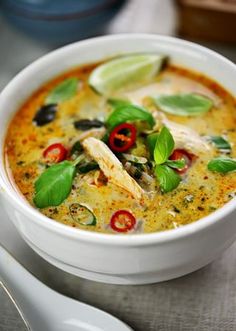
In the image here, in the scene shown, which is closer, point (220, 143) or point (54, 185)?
point (54, 185)

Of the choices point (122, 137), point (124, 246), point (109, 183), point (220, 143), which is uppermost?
point (220, 143)

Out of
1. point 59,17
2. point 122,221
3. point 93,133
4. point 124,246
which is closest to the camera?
point 124,246

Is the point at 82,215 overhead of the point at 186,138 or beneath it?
beneath

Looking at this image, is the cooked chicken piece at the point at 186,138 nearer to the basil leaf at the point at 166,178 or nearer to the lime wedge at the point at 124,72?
the basil leaf at the point at 166,178

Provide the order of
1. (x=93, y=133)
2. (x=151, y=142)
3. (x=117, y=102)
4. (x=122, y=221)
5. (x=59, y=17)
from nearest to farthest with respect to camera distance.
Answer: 1. (x=122, y=221)
2. (x=151, y=142)
3. (x=93, y=133)
4. (x=117, y=102)
5. (x=59, y=17)

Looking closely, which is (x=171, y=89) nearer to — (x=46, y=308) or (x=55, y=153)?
(x=55, y=153)

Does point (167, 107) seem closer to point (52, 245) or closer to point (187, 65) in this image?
point (187, 65)

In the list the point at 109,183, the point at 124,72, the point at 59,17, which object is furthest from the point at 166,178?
the point at 59,17
